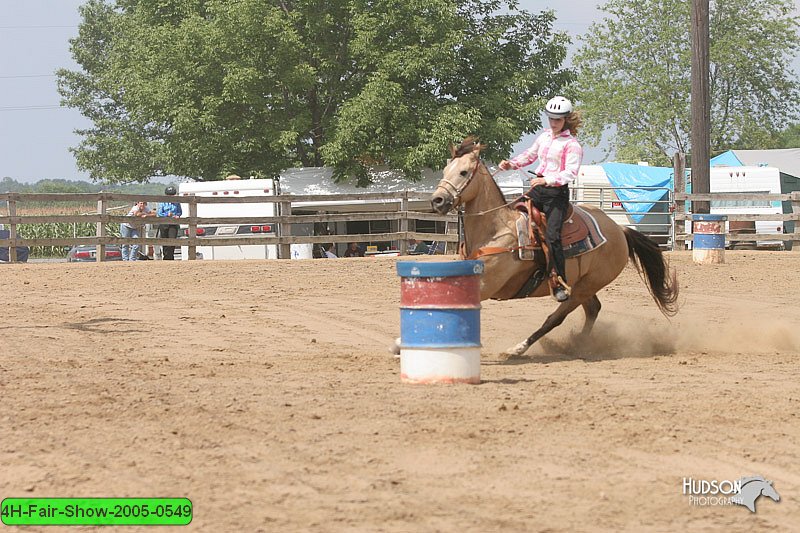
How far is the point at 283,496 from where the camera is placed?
4914 millimetres

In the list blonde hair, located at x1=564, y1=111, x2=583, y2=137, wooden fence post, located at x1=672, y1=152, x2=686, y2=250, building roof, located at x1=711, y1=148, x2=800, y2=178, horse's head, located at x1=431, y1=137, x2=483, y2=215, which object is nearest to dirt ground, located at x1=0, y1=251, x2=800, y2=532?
horse's head, located at x1=431, y1=137, x2=483, y2=215

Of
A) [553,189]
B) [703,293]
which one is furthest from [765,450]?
[703,293]

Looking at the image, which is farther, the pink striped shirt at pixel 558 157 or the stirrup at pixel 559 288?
the stirrup at pixel 559 288

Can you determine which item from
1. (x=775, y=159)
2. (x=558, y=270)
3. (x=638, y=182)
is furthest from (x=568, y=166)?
(x=775, y=159)

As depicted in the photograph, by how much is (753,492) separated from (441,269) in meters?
3.45

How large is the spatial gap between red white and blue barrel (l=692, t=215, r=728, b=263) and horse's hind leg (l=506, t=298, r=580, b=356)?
11.3 meters

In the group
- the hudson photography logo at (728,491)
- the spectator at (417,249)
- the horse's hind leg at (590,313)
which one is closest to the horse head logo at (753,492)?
the hudson photography logo at (728,491)

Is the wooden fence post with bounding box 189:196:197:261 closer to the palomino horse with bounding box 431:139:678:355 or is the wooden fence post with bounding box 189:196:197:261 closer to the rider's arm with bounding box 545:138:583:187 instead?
the palomino horse with bounding box 431:139:678:355

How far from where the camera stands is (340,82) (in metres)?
36.4

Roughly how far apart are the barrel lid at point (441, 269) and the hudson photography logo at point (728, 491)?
10.2 feet

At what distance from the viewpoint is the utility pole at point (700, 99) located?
24141 millimetres

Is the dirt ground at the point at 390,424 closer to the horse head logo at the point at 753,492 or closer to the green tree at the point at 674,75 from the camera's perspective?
the horse head logo at the point at 753,492

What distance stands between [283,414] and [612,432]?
203 cm

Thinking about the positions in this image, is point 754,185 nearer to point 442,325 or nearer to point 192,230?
point 192,230
